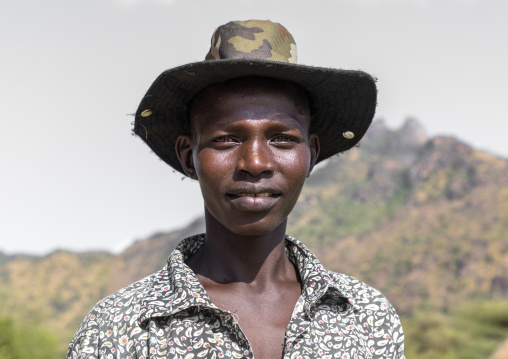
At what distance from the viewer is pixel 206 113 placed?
2213mm

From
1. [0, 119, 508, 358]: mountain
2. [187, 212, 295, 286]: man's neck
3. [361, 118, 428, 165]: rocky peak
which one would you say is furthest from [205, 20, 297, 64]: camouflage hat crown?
[361, 118, 428, 165]: rocky peak

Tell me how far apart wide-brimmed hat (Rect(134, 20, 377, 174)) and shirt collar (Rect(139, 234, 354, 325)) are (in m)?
0.38

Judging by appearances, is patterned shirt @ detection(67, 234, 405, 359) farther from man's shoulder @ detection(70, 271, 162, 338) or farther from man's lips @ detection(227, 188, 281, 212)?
man's lips @ detection(227, 188, 281, 212)

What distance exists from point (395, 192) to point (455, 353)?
3524 centimetres

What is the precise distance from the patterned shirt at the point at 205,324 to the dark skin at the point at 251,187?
8 centimetres

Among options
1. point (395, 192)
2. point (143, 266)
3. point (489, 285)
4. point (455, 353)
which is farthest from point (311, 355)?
point (395, 192)

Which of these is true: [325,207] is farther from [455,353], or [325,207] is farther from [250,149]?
[250,149]

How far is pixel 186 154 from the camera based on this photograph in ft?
7.66

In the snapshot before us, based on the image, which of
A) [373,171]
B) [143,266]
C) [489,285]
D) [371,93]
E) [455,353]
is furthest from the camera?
[373,171]

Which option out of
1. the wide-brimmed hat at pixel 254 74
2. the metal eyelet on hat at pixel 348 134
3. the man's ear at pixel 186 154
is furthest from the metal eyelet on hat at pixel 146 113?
the metal eyelet on hat at pixel 348 134

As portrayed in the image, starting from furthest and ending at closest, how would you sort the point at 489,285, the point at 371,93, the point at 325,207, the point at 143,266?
1. the point at 325,207
2. the point at 143,266
3. the point at 489,285
4. the point at 371,93

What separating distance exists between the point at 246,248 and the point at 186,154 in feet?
1.26

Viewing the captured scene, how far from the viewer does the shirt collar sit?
2049mm

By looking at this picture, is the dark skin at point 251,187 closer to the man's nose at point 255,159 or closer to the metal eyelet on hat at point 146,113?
the man's nose at point 255,159
